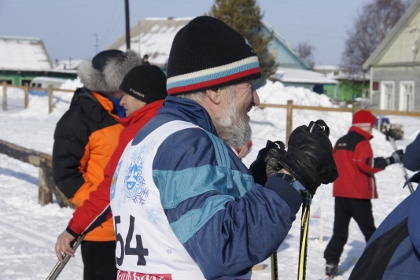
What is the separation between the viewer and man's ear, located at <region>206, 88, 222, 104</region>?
2143mm

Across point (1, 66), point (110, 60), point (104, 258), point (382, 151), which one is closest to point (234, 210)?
point (104, 258)

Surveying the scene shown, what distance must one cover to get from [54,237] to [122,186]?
16.9 feet

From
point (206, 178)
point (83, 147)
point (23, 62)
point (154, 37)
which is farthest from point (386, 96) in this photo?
point (206, 178)

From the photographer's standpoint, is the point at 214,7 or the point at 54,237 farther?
the point at 214,7

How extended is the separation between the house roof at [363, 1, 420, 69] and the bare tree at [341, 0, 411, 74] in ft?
90.1

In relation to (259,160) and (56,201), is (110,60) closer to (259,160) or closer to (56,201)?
(259,160)

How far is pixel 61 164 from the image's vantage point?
406cm

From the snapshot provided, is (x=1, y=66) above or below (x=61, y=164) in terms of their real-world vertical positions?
below

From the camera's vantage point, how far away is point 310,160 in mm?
1995

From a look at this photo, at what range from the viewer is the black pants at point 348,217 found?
626cm

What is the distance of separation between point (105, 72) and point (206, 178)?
98.5 inches

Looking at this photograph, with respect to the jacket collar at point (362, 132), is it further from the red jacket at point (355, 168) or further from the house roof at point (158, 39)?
Result: the house roof at point (158, 39)

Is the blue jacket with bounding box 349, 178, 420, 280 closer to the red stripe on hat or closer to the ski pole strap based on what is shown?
the ski pole strap

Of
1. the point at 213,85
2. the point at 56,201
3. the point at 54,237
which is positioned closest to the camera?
the point at 213,85
